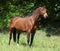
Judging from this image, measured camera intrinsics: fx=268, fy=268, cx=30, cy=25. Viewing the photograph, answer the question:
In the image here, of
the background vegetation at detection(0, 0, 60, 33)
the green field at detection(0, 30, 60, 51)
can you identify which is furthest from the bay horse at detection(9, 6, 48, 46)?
the background vegetation at detection(0, 0, 60, 33)

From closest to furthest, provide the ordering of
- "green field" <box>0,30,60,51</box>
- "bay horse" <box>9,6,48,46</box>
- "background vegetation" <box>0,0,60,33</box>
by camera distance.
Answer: "green field" <box>0,30,60,51</box> → "bay horse" <box>9,6,48,46</box> → "background vegetation" <box>0,0,60,33</box>

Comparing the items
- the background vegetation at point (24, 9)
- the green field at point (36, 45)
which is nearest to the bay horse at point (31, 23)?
the green field at point (36, 45)

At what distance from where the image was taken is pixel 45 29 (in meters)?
18.9

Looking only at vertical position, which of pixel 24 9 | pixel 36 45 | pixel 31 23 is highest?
pixel 31 23

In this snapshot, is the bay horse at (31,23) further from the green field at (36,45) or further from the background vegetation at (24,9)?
the background vegetation at (24,9)

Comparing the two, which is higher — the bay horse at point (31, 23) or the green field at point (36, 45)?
the bay horse at point (31, 23)

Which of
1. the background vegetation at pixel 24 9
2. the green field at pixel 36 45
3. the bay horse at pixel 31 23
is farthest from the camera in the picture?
the background vegetation at pixel 24 9

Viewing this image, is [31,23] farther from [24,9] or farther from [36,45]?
[24,9]

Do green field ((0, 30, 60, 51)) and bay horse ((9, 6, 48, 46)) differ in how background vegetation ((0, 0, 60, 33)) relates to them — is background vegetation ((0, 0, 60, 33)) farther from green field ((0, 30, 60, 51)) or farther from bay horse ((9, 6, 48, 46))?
bay horse ((9, 6, 48, 46))

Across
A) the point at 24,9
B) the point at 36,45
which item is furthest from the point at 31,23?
the point at 24,9

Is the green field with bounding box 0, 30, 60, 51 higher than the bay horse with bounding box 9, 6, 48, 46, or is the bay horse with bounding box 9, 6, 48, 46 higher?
the bay horse with bounding box 9, 6, 48, 46

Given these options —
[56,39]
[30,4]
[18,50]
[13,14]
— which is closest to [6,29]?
[13,14]

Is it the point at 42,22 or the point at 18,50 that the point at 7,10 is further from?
the point at 18,50

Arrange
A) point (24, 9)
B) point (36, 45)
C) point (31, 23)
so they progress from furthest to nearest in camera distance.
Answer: point (24, 9) < point (36, 45) < point (31, 23)
